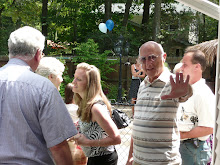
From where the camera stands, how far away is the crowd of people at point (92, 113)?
175 cm

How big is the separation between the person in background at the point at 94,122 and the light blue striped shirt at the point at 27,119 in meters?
0.97

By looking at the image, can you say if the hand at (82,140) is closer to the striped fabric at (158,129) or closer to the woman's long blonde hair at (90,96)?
the woman's long blonde hair at (90,96)

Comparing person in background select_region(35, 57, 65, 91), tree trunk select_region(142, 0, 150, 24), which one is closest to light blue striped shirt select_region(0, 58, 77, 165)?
person in background select_region(35, 57, 65, 91)

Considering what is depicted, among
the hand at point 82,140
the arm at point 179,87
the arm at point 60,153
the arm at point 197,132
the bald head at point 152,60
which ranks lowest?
the hand at point 82,140

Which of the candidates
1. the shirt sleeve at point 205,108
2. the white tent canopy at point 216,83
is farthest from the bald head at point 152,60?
the white tent canopy at point 216,83

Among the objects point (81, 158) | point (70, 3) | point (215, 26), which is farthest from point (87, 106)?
point (215, 26)

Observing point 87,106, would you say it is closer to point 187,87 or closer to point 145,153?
point 145,153

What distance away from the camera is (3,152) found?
172cm

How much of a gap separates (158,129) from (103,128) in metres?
0.58

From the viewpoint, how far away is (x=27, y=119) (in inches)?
68.9

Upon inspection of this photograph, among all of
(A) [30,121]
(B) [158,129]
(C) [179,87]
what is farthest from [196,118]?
(A) [30,121]

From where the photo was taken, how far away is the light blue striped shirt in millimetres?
1735

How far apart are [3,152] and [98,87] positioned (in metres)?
1.37

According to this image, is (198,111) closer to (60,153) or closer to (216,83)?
(216,83)
